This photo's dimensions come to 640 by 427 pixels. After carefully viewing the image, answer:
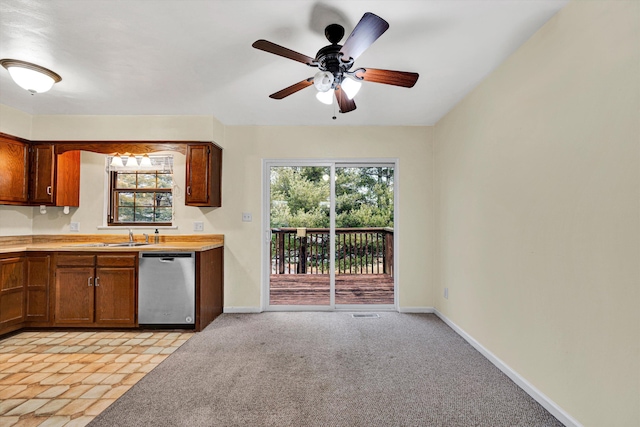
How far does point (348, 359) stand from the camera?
2.60 m

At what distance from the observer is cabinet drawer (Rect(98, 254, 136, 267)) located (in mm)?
3240

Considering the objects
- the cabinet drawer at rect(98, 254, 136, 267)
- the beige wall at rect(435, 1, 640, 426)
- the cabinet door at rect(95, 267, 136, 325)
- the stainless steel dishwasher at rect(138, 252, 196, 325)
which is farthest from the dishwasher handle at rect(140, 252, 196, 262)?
the beige wall at rect(435, 1, 640, 426)

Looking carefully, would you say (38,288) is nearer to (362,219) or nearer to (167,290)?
(167,290)

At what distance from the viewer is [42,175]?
3629 millimetres

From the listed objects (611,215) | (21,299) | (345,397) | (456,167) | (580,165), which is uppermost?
(456,167)

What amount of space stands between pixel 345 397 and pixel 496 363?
1329 millimetres

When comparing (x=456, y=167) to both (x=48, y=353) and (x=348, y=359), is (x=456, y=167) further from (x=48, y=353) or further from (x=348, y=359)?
(x=48, y=353)

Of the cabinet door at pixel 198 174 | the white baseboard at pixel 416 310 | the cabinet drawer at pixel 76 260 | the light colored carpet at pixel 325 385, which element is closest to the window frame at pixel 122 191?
the cabinet door at pixel 198 174

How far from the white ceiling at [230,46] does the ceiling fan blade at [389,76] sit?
297 millimetres

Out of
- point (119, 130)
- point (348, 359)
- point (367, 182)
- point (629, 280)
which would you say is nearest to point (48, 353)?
point (119, 130)

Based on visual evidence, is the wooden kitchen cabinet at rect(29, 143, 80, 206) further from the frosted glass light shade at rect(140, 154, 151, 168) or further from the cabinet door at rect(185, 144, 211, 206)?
the cabinet door at rect(185, 144, 211, 206)

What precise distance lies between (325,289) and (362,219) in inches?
46.1

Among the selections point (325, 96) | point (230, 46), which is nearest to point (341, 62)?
point (325, 96)

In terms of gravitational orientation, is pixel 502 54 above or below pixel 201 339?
above
